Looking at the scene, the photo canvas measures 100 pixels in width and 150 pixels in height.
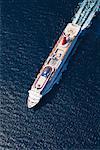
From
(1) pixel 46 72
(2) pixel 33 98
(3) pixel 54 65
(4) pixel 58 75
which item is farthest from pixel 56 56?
(2) pixel 33 98

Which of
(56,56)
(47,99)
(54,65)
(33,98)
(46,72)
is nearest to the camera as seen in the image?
(33,98)

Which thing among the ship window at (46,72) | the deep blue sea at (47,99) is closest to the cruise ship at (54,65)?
the ship window at (46,72)

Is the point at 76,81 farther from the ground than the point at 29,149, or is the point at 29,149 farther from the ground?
the point at 76,81

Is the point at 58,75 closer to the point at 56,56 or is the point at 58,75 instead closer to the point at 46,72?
the point at 46,72

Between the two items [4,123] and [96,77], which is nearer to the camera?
[4,123]

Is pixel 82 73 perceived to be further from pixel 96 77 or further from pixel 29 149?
pixel 29 149

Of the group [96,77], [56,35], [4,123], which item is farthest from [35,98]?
[56,35]

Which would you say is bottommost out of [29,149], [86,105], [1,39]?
[29,149]
